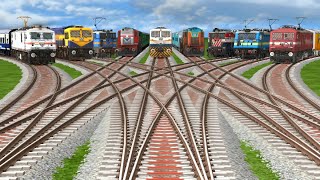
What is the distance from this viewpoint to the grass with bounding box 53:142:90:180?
392 inches

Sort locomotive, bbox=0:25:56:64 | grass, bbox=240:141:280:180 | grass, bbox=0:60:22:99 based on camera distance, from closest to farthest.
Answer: grass, bbox=240:141:280:180, grass, bbox=0:60:22:99, locomotive, bbox=0:25:56:64

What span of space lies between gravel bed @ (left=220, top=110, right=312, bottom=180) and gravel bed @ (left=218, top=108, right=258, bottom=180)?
221 millimetres

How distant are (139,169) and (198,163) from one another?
125cm

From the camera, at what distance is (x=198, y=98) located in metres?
20.2

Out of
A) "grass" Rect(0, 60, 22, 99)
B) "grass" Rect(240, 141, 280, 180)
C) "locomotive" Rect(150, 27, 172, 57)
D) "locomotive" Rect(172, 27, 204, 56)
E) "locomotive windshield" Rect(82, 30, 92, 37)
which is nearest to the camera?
"grass" Rect(240, 141, 280, 180)

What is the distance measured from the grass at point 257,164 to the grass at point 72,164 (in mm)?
3806

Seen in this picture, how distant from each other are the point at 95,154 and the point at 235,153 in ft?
10.9

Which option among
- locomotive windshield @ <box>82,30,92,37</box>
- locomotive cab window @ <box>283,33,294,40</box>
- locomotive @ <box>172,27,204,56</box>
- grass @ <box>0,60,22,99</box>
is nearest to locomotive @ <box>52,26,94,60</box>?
locomotive windshield @ <box>82,30,92,37</box>

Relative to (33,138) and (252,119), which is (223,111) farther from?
(33,138)

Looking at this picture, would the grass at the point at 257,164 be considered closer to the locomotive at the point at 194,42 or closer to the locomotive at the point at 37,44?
the locomotive at the point at 37,44

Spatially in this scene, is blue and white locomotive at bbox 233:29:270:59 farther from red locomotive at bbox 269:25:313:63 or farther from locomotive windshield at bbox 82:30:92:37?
locomotive windshield at bbox 82:30:92:37


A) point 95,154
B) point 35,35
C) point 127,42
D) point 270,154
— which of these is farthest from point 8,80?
point 127,42

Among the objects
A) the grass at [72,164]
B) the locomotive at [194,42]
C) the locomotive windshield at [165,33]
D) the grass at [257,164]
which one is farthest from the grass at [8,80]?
the locomotive at [194,42]

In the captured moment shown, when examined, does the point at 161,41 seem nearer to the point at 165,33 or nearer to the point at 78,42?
the point at 165,33
